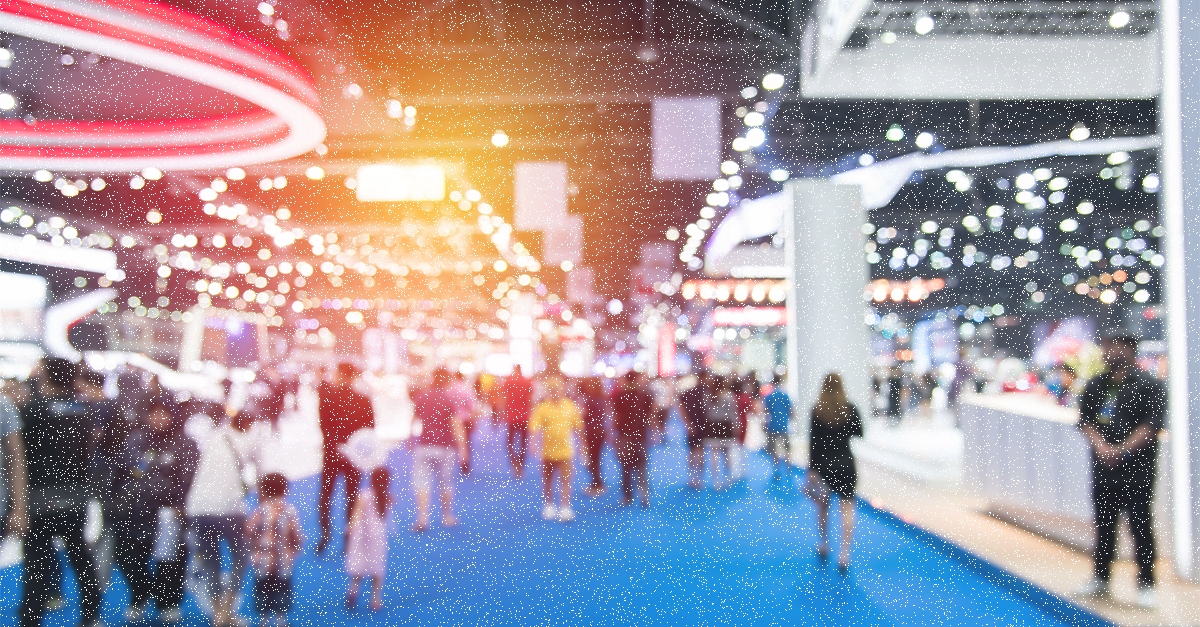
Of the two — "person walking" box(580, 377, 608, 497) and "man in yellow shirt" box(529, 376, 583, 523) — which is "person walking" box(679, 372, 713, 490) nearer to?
"person walking" box(580, 377, 608, 497)

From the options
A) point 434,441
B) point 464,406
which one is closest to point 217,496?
point 434,441

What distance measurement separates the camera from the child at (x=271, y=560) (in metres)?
4.74

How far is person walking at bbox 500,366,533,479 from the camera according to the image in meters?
11.5

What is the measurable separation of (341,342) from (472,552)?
30.1m

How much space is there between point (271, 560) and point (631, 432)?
507 cm

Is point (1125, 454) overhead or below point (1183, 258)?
below

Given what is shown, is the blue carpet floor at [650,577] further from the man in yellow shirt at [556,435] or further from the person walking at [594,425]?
the person walking at [594,425]

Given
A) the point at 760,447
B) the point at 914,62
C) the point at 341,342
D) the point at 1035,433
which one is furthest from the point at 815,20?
the point at 341,342

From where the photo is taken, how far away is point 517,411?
11508mm

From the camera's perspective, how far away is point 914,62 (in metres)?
8.77

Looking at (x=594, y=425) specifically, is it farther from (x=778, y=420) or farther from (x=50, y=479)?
(x=50, y=479)

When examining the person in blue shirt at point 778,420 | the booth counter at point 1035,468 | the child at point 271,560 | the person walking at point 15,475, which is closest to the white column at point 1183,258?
the booth counter at point 1035,468

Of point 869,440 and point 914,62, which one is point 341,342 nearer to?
point 869,440

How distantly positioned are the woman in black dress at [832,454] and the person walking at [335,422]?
156 inches
